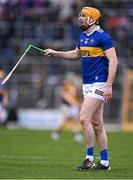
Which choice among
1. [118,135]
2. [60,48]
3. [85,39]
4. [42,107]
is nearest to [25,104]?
[42,107]

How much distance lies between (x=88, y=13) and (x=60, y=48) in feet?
59.7

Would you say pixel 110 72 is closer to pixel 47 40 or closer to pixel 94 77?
pixel 94 77

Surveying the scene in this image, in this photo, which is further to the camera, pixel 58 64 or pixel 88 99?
pixel 58 64

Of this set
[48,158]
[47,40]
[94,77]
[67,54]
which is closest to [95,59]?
[94,77]

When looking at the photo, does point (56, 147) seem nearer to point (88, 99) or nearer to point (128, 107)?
point (88, 99)

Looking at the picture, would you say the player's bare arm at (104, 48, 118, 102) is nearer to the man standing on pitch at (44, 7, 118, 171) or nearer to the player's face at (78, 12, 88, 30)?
the man standing on pitch at (44, 7, 118, 171)

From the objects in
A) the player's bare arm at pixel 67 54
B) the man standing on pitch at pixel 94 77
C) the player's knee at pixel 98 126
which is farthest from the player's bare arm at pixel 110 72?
the player's bare arm at pixel 67 54

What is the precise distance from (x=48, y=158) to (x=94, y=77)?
10.2ft

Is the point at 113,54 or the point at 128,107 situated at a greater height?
the point at 113,54

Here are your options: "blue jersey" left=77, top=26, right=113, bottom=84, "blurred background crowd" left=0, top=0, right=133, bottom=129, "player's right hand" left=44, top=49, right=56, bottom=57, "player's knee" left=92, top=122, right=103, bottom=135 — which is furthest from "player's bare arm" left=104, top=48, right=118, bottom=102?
"blurred background crowd" left=0, top=0, right=133, bottom=129

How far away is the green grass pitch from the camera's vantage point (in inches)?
467

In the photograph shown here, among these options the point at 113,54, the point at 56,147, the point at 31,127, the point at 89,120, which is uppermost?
the point at 113,54

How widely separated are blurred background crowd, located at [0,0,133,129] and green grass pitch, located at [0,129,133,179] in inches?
160

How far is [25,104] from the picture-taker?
2944 centimetres
